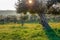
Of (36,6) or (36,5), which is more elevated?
(36,5)

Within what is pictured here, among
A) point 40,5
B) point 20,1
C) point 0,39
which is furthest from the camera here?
point 20,1

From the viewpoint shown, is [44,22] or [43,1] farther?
[44,22]

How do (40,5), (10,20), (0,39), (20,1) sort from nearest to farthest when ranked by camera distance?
(0,39), (40,5), (20,1), (10,20)

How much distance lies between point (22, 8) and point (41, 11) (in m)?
2.38

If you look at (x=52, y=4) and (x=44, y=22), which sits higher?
(x=52, y=4)

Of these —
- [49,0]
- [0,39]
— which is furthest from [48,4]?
[0,39]

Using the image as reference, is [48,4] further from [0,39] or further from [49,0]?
[0,39]

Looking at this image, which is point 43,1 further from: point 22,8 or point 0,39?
point 0,39

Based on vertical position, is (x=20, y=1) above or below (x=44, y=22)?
above

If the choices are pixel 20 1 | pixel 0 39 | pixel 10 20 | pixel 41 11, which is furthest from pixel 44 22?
pixel 10 20

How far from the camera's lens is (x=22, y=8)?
1065 inches

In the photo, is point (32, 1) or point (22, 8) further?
point (22, 8)

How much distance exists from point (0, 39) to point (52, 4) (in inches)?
434

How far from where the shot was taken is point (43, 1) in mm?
25172
